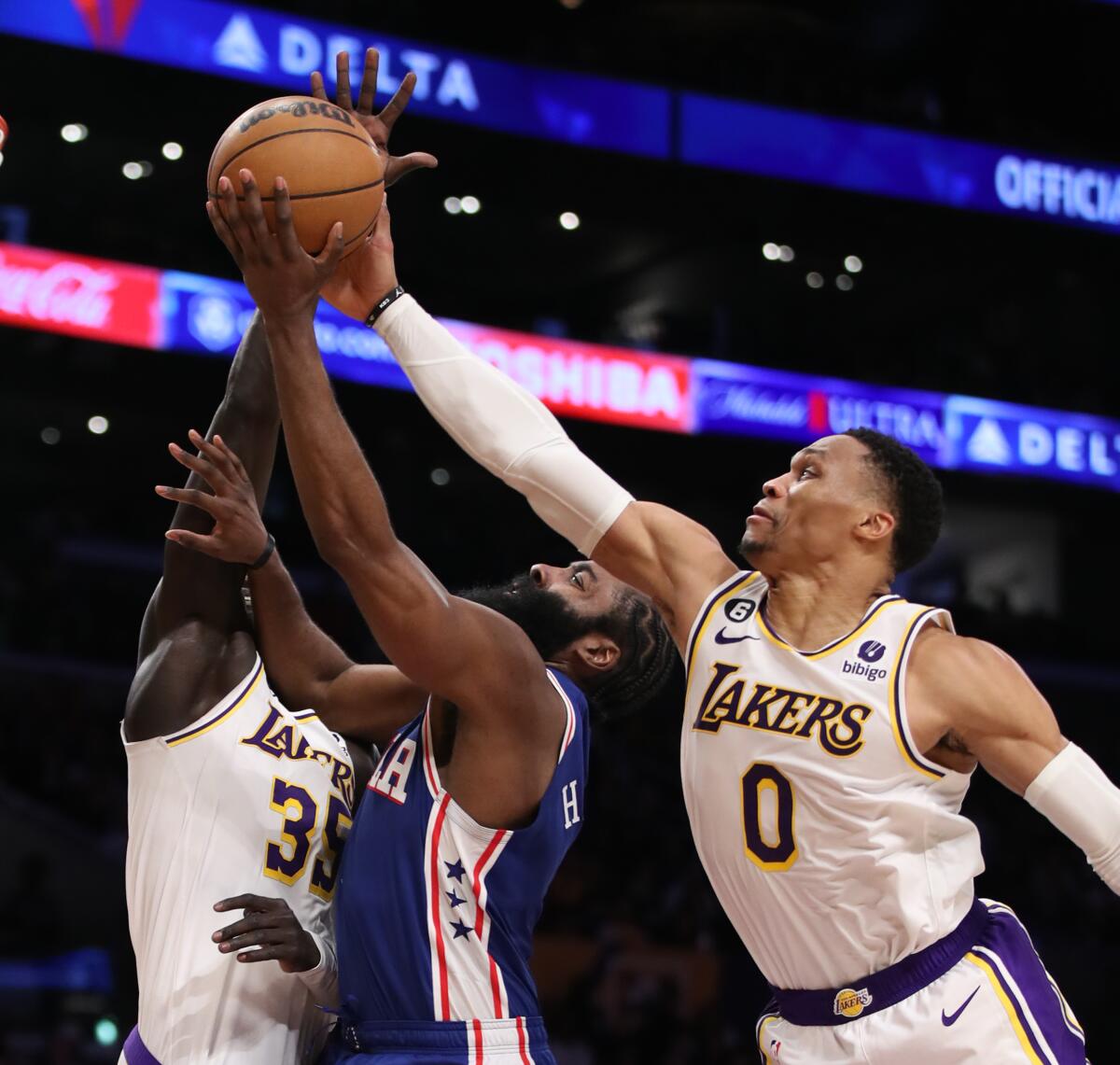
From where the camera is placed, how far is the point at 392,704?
3.66m

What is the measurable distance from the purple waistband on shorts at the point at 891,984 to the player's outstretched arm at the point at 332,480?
3.23ft

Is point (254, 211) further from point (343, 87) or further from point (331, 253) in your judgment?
point (343, 87)

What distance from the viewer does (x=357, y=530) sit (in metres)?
A: 2.92

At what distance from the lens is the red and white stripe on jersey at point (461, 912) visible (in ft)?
10.2

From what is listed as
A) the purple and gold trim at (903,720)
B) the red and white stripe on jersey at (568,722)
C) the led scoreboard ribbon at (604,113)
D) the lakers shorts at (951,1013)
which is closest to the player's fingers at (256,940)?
the red and white stripe on jersey at (568,722)

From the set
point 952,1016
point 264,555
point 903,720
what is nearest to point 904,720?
point 903,720

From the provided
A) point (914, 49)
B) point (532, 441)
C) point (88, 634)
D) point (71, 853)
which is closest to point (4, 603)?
point (88, 634)

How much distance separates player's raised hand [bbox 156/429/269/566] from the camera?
10.4ft

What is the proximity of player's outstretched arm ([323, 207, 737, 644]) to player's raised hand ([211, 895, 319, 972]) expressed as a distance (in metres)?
1.01

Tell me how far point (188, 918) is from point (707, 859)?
1.15m

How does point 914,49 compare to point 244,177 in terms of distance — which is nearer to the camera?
point 244,177

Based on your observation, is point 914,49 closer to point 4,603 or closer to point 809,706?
point 4,603

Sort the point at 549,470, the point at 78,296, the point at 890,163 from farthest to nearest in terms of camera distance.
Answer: the point at 890,163 → the point at 78,296 → the point at 549,470

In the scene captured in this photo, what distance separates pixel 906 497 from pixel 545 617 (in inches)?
37.1
